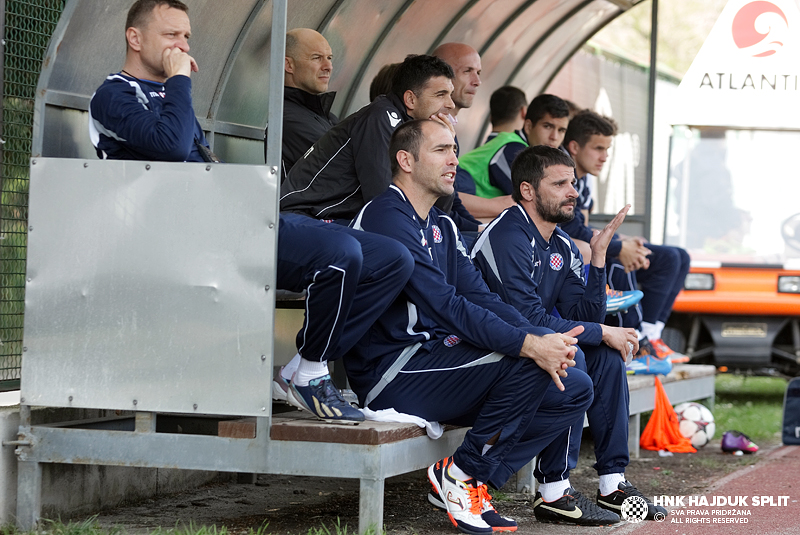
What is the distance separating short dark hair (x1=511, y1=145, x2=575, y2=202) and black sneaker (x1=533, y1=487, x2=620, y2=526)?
1.54 m

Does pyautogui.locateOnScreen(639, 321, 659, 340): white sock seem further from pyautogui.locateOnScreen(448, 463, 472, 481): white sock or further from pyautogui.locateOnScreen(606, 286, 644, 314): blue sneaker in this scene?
pyautogui.locateOnScreen(448, 463, 472, 481): white sock

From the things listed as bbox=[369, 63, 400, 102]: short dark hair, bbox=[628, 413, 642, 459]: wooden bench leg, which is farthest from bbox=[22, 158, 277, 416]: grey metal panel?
bbox=[628, 413, 642, 459]: wooden bench leg

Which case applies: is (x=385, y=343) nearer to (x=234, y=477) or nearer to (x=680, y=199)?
(x=234, y=477)

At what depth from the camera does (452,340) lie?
190 inches

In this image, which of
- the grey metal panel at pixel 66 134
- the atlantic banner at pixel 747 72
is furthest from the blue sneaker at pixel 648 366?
the atlantic banner at pixel 747 72

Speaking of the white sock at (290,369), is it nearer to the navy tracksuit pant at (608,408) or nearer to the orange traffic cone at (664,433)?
the navy tracksuit pant at (608,408)

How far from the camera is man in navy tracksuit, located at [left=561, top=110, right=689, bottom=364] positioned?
25.8 feet

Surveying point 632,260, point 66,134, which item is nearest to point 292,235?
point 66,134

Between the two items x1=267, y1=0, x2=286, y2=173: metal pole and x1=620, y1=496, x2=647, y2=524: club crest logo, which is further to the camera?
x1=620, y1=496, x2=647, y2=524: club crest logo

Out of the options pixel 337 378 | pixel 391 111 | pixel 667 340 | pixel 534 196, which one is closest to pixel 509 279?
pixel 534 196

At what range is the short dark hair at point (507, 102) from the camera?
7914 mm

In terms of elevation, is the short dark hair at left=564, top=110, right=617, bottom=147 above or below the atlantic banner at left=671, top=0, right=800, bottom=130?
below

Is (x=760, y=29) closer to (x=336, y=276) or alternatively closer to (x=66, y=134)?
(x=336, y=276)

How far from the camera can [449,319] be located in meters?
4.67
